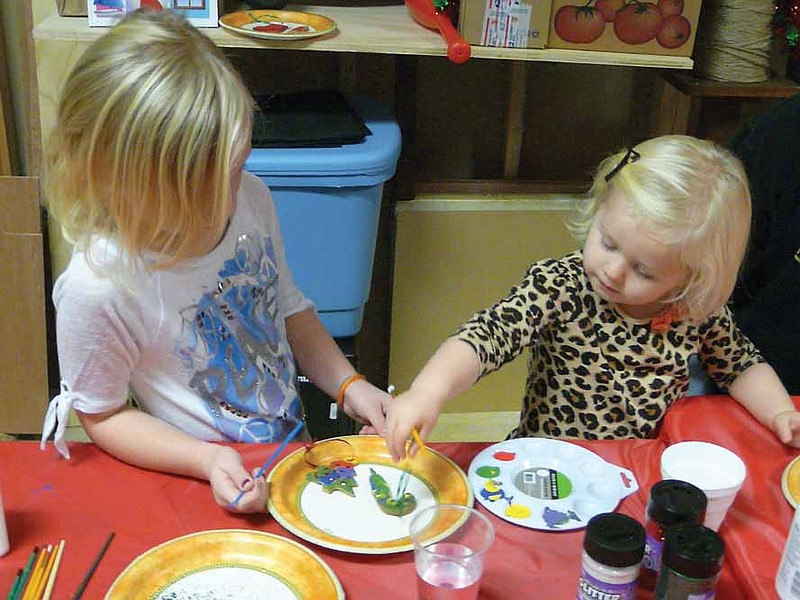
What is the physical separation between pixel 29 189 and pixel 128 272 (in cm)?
118

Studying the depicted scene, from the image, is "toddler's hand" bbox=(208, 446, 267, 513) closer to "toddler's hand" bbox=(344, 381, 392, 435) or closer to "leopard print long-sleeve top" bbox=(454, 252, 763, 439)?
"toddler's hand" bbox=(344, 381, 392, 435)

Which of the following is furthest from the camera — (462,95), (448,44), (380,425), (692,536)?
(462,95)

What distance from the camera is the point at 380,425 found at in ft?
4.00

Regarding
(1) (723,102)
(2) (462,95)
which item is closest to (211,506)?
(2) (462,95)

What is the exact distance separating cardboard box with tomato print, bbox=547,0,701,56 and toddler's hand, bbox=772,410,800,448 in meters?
1.02

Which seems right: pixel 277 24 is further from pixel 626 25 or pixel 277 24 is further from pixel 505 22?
pixel 626 25

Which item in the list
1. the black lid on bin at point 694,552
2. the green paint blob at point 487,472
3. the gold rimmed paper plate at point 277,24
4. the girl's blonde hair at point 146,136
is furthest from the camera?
the gold rimmed paper plate at point 277,24

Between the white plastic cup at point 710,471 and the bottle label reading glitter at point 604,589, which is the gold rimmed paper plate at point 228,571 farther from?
the white plastic cup at point 710,471

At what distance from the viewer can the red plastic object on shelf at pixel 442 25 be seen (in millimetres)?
1758

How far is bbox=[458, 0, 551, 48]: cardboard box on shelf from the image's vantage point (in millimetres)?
1805

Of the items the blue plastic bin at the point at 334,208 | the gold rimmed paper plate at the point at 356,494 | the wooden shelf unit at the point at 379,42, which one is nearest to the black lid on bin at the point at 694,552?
the gold rimmed paper plate at the point at 356,494

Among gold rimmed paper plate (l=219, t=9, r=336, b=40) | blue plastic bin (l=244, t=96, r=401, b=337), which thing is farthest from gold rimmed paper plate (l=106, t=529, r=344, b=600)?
gold rimmed paper plate (l=219, t=9, r=336, b=40)

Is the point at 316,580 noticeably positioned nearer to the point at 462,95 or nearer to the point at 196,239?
the point at 196,239

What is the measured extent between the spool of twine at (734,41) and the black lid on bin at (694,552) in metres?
1.56
